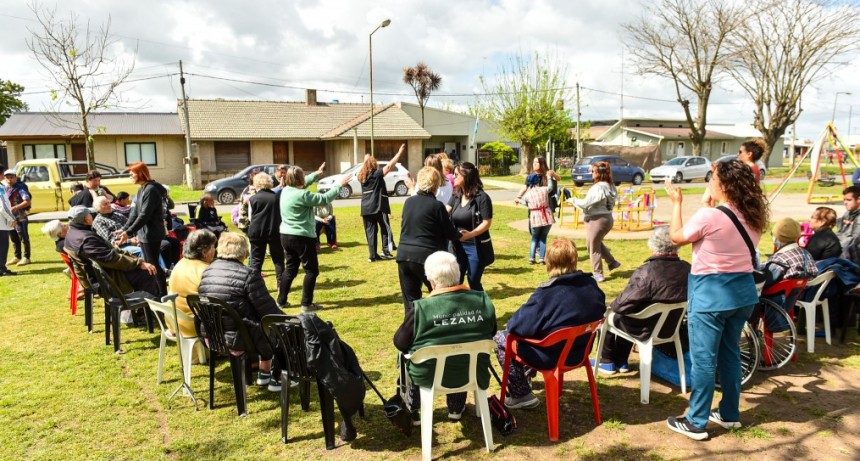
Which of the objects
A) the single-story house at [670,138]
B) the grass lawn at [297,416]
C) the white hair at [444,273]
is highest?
the single-story house at [670,138]

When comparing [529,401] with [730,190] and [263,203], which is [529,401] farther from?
[263,203]

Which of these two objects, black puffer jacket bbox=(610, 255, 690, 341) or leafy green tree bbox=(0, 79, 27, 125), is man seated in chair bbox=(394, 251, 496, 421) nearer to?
black puffer jacket bbox=(610, 255, 690, 341)

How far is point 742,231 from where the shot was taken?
3.56 m

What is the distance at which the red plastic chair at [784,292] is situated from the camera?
4.96 m

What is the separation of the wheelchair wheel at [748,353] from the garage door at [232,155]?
3124 centimetres

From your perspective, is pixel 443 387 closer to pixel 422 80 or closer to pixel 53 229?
pixel 53 229

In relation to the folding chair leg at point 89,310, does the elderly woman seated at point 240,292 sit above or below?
above

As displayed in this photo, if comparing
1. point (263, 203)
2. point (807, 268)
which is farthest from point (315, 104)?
point (807, 268)

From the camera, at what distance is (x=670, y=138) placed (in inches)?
1895

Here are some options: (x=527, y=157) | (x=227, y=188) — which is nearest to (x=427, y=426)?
(x=227, y=188)

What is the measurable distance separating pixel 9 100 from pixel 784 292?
179ft

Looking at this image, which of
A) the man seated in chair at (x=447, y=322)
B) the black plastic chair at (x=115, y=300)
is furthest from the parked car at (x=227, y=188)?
the man seated in chair at (x=447, y=322)

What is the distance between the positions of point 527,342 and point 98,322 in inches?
211

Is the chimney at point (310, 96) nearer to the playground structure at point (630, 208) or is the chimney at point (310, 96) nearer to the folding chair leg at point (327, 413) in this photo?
the playground structure at point (630, 208)
